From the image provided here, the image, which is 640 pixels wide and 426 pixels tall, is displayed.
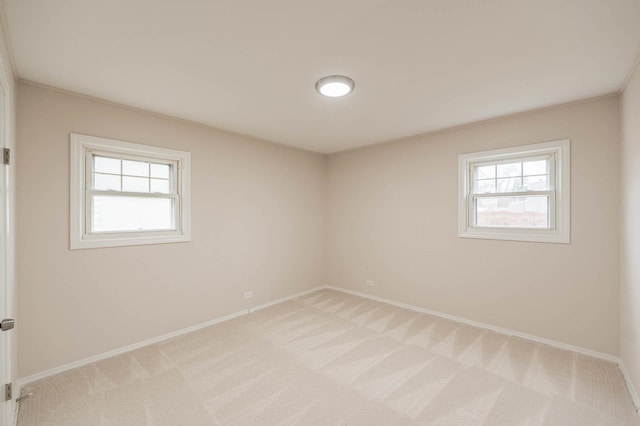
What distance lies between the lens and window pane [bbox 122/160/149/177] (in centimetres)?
285

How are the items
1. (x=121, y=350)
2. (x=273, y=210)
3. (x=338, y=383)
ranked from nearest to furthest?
(x=338, y=383), (x=121, y=350), (x=273, y=210)

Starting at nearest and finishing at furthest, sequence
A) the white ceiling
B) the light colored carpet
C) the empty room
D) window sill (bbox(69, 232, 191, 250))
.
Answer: the white ceiling
the empty room
the light colored carpet
window sill (bbox(69, 232, 191, 250))

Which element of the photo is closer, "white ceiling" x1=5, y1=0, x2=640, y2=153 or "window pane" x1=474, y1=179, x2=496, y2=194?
"white ceiling" x1=5, y1=0, x2=640, y2=153

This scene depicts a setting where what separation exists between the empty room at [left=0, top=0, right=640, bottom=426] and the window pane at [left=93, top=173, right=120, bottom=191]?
0.02m

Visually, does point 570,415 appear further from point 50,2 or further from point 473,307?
point 50,2

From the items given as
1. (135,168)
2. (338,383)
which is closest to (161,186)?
(135,168)

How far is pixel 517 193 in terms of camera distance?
10.1 ft

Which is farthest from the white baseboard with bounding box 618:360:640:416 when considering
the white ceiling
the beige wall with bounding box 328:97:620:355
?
the white ceiling

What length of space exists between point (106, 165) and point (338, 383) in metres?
3.01

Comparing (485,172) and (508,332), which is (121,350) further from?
(485,172)

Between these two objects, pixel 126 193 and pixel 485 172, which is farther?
pixel 485 172

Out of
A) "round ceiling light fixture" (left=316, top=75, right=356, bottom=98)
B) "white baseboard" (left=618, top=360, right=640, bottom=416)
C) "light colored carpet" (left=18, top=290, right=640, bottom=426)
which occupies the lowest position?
"light colored carpet" (left=18, top=290, right=640, bottom=426)

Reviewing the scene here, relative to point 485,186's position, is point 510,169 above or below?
above

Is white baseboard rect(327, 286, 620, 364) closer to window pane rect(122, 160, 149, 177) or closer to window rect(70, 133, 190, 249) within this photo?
window rect(70, 133, 190, 249)
